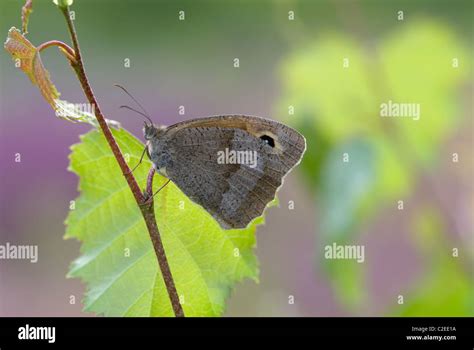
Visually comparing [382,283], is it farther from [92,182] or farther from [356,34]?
[92,182]
